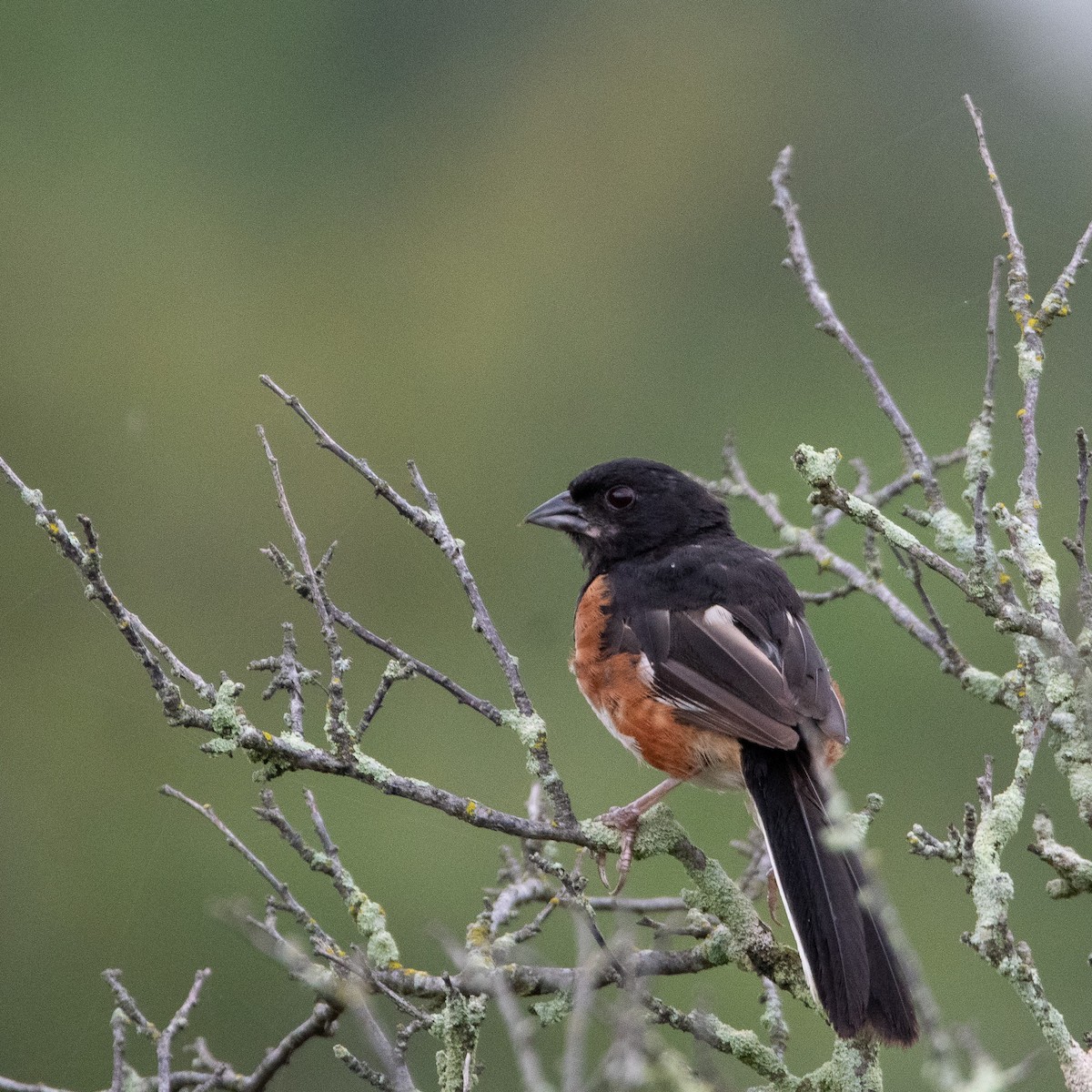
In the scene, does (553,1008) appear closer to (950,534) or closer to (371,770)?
(371,770)

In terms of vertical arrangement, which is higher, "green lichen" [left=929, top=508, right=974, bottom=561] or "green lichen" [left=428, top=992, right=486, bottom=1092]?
"green lichen" [left=929, top=508, right=974, bottom=561]

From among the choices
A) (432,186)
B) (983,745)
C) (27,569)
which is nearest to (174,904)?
(27,569)

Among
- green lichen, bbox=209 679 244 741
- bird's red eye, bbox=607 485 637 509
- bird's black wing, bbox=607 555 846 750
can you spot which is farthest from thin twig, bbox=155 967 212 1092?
bird's red eye, bbox=607 485 637 509

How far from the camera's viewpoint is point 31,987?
20.2 feet

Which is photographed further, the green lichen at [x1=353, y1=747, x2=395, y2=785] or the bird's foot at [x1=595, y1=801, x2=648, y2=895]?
the bird's foot at [x1=595, y1=801, x2=648, y2=895]

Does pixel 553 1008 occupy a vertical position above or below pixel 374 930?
below

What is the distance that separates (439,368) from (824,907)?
22.2 feet

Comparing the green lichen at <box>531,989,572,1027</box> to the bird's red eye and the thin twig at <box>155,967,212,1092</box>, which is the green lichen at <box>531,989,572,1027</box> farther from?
the bird's red eye

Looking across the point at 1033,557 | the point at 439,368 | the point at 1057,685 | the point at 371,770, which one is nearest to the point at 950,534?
the point at 1033,557

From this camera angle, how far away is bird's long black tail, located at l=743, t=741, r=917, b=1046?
2.09m

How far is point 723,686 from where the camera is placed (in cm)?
282

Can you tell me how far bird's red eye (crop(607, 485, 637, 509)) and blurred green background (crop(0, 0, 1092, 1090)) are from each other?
1.91 m

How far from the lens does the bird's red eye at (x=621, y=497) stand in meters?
3.58

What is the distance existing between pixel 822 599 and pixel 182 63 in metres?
8.40
